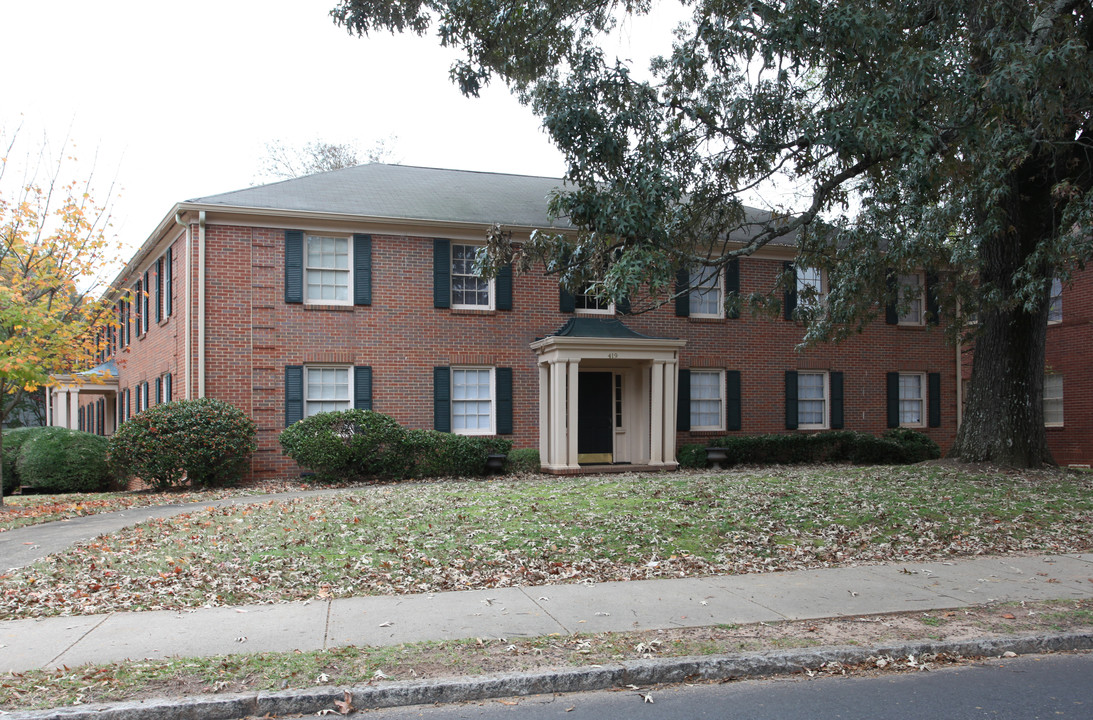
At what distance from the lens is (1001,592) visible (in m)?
7.49

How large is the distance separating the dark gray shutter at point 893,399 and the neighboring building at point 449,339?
8 cm

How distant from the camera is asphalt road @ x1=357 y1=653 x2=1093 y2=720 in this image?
4.86 m

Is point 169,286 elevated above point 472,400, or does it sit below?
above

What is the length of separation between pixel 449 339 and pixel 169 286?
6488 mm

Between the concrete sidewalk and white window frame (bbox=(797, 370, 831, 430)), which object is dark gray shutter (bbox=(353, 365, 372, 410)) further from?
the concrete sidewalk

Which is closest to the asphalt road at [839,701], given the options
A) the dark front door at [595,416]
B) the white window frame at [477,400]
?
the white window frame at [477,400]

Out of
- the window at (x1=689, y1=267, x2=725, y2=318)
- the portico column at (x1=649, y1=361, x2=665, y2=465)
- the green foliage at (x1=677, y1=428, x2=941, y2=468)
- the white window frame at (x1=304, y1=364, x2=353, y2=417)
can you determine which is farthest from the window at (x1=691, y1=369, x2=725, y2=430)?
the white window frame at (x1=304, y1=364, x2=353, y2=417)

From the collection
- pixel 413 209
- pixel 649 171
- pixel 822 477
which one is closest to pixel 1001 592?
pixel 649 171

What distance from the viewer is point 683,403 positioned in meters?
20.5

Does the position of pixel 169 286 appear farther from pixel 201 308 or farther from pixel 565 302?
pixel 565 302

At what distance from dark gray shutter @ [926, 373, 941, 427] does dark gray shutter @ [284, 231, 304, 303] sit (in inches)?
642

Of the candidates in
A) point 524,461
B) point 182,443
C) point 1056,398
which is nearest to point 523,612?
point 182,443

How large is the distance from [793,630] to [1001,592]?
97.8 inches

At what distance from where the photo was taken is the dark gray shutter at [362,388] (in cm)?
1792
